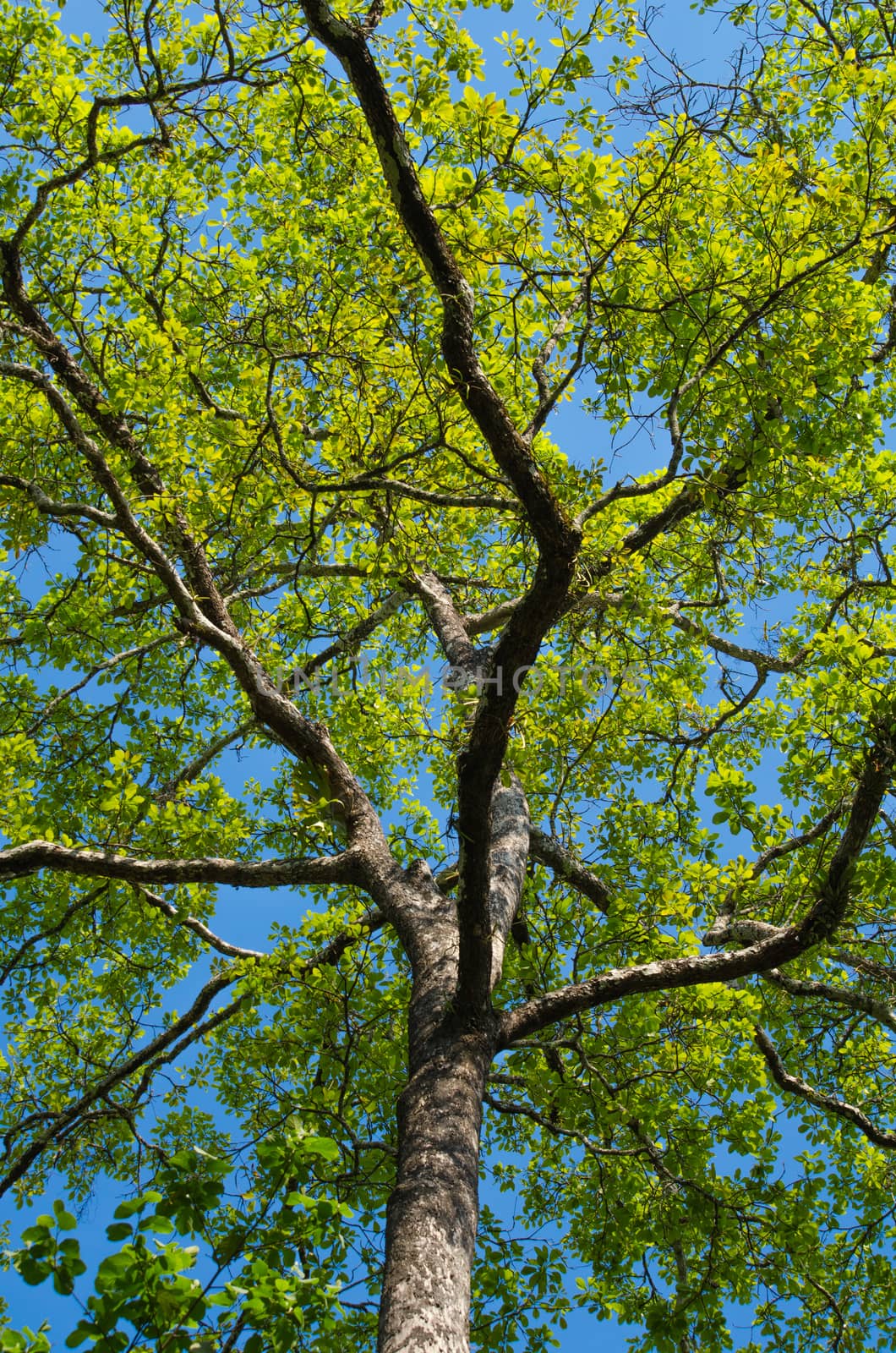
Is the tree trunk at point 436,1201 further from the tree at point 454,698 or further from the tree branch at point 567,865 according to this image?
the tree branch at point 567,865

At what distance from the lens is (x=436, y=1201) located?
3.58 m

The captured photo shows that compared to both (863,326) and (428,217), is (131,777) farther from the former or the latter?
(863,326)

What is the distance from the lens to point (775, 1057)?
21.0ft

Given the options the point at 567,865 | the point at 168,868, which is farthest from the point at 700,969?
the point at 168,868

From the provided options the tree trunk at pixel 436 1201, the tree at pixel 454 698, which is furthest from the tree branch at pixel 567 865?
the tree trunk at pixel 436 1201

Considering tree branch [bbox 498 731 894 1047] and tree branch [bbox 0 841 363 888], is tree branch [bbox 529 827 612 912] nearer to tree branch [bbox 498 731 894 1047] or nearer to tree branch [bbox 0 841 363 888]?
tree branch [bbox 0 841 363 888]

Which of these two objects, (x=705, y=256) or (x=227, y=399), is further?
(x=227, y=399)

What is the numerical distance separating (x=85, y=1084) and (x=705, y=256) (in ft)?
25.3

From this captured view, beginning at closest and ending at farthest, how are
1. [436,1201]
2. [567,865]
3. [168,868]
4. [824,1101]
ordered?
[436,1201] → [168,868] → [824,1101] → [567,865]

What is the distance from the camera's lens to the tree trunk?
10.2ft

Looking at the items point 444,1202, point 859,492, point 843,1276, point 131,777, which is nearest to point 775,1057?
point 843,1276

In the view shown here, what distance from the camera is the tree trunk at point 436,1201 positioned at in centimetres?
312

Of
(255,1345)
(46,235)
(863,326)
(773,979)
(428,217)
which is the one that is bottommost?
(255,1345)

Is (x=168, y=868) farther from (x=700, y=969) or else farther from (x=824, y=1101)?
(x=824, y=1101)
